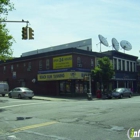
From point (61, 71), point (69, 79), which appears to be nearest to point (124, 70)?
point (69, 79)

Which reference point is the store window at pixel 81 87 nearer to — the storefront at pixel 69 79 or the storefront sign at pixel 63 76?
the storefront at pixel 69 79

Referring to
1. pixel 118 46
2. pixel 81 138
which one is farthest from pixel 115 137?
pixel 118 46

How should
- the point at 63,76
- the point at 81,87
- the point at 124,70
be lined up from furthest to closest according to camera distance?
the point at 124,70 → the point at 81,87 → the point at 63,76

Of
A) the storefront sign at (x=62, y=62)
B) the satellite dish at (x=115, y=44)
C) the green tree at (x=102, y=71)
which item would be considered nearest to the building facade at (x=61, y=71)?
the storefront sign at (x=62, y=62)

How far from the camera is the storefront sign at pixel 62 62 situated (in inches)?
1389

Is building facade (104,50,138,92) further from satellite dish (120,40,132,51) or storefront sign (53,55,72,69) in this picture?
storefront sign (53,55,72,69)

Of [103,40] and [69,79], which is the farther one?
[103,40]

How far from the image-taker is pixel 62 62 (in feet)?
118

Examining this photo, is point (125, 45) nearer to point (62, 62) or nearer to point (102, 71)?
point (102, 71)

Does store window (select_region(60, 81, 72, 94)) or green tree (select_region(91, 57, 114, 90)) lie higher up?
green tree (select_region(91, 57, 114, 90))

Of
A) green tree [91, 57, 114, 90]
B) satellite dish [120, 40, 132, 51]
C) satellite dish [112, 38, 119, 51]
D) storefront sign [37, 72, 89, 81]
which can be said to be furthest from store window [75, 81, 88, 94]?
satellite dish [120, 40, 132, 51]

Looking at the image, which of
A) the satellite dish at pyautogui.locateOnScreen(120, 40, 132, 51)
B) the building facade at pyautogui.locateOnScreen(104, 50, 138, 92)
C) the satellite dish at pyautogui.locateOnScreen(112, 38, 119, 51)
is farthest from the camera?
the satellite dish at pyautogui.locateOnScreen(120, 40, 132, 51)

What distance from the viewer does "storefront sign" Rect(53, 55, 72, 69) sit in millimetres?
35281

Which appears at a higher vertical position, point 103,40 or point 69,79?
point 103,40
